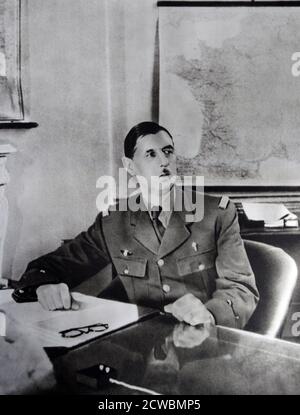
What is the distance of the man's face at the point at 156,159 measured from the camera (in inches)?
60.4

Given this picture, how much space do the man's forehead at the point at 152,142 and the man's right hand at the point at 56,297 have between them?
0.49 meters

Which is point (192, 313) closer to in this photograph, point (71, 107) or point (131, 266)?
point (131, 266)

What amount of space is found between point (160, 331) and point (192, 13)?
1.01 metres

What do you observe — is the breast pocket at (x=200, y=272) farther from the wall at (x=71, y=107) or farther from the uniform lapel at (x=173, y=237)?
the wall at (x=71, y=107)

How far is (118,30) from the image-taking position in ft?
5.16

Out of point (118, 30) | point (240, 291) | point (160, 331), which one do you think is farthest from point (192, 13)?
point (160, 331)

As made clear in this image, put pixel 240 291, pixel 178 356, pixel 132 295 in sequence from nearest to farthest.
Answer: pixel 178 356, pixel 240 291, pixel 132 295

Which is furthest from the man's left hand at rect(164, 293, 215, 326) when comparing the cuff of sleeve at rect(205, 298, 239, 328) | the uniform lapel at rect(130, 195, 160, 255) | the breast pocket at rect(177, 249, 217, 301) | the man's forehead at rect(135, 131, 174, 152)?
the man's forehead at rect(135, 131, 174, 152)

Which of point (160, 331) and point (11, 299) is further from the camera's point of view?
point (11, 299)

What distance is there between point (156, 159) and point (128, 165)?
0.10 metres

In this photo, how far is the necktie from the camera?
4.96 feet

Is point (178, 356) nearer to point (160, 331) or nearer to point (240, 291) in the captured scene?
point (160, 331)

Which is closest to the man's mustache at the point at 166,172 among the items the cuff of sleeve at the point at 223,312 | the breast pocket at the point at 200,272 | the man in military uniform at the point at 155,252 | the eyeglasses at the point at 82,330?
the man in military uniform at the point at 155,252

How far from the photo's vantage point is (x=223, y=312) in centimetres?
132
